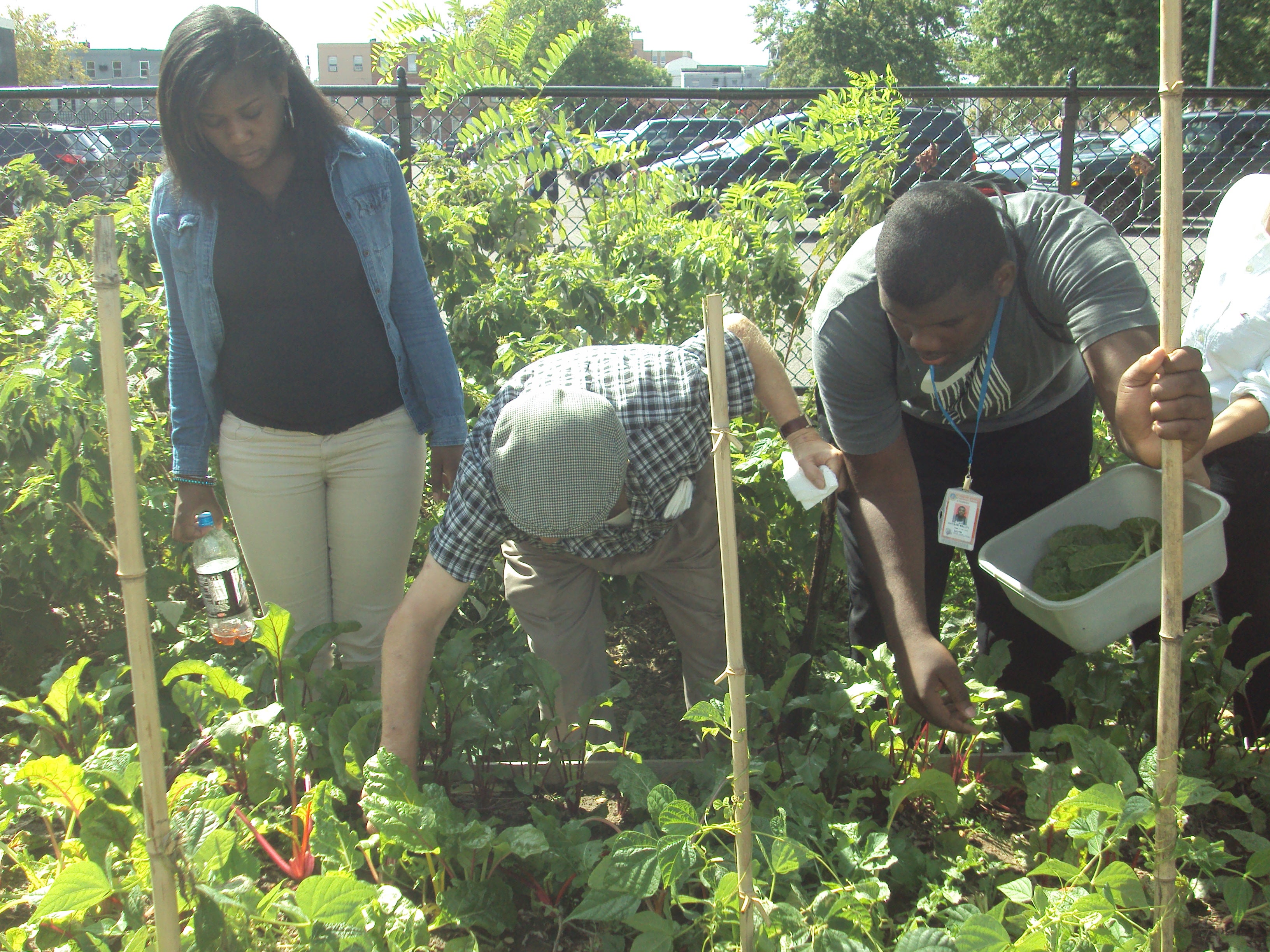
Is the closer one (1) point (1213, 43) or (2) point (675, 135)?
(2) point (675, 135)

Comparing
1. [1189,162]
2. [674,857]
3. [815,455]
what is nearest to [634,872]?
[674,857]

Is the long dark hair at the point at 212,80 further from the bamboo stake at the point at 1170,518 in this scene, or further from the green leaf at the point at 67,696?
the bamboo stake at the point at 1170,518

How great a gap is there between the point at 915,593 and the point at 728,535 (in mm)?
702

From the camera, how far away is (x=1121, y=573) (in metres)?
1.73

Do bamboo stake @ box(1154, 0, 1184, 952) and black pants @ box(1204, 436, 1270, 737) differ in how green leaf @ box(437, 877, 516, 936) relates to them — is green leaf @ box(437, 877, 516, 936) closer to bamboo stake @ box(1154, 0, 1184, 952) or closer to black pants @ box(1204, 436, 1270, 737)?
bamboo stake @ box(1154, 0, 1184, 952)

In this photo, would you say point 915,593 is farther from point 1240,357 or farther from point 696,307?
point 696,307

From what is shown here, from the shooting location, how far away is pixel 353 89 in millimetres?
3684

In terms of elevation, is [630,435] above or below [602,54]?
below

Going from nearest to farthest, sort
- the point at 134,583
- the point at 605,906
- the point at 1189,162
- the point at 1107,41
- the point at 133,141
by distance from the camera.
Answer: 1. the point at 134,583
2. the point at 605,906
3. the point at 133,141
4. the point at 1189,162
5. the point at 1107,41

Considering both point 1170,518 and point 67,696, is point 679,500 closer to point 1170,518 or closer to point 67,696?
point 1170,518

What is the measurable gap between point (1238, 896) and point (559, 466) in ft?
3.98

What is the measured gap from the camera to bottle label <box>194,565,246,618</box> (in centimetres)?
209

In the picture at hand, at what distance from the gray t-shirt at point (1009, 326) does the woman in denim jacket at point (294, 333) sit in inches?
34.6

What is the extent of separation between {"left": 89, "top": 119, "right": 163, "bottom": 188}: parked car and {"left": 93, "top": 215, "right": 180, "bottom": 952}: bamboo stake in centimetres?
317
